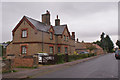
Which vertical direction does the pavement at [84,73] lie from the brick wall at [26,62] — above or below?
below

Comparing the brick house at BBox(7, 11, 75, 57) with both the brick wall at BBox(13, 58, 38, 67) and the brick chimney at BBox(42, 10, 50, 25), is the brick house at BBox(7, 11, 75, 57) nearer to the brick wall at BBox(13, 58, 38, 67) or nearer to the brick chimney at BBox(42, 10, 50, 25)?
the brick chimney at BBox(42, 10, 50, 25)

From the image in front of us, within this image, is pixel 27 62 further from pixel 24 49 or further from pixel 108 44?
pixel 108 44

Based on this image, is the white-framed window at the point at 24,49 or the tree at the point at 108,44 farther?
the tree at the point at 108,44

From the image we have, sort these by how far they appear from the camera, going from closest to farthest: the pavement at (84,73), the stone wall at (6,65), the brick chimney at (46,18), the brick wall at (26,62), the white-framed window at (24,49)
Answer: the pavement at (84,73) → the stone wall at (6,65) → the brick wall at (26,62) → the white-framed window at (24,49) → the brick chimney at (46,18)

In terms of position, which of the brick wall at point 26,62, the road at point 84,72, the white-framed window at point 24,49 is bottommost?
the road at point 84,72

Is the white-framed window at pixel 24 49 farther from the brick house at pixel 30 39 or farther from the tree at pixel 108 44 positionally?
the tree at pixel 108 44

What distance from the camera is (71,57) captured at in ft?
86.8

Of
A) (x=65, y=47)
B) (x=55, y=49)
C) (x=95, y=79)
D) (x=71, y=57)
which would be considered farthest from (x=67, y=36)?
(x=95, y=79)

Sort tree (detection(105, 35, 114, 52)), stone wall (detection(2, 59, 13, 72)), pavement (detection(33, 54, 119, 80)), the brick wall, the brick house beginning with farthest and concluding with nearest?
1. tree (detection(105, 35, 114, 52))
2. the brick house
3. the brick wall
4. stone wall (detection(2, 59, 13, 72))
5. pavement (detection(33, 54, 119, 80))

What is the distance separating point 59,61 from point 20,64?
23.0 feet

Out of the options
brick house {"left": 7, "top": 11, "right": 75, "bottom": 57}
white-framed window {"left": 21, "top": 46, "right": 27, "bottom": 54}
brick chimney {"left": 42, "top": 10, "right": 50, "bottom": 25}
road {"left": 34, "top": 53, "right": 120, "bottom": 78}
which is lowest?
road {"left": 34, "top": 53, "right": 120, "bottom": 78}

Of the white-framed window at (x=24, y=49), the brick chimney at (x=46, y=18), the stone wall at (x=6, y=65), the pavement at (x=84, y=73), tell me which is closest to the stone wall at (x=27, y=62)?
the pavement at (x=84, y=73)

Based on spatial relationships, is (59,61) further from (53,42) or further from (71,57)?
(53,42)

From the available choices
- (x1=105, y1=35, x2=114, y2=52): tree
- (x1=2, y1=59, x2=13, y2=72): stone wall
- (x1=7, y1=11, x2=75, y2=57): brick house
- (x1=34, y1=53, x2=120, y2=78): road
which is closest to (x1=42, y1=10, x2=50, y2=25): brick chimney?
(x1=7, y1=11, x2=75, y2=57): brick house
